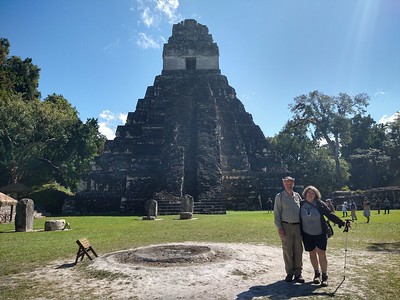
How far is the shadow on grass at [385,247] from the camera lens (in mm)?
7316

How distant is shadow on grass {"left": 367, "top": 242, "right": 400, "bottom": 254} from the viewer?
7.32 meters

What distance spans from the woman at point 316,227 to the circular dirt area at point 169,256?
192 cm

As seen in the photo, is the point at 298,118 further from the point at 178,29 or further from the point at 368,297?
the point at 368,297

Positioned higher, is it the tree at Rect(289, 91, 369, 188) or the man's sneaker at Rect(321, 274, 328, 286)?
the tree at Rect(289, 91, 369, 188)

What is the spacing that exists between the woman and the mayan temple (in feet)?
48.4

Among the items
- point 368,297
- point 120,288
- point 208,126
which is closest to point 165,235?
point 120,288

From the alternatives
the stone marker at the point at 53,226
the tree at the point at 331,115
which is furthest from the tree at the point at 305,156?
the stone marker at the point at 53,226

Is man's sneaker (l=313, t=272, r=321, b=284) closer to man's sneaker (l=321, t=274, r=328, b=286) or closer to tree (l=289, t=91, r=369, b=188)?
man's sneaker (l=321, t=274, r=328, b=286)

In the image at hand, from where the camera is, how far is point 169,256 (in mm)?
6102

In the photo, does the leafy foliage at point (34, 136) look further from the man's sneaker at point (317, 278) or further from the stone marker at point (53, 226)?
the man's sneaker at point (317, 278)

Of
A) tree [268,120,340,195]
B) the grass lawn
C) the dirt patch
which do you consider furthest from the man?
tree [268,120,340,195]

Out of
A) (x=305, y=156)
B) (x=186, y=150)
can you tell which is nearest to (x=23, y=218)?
(x=186, y=150)

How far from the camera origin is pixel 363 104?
113 ft

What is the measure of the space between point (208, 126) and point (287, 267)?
70.7 feet
